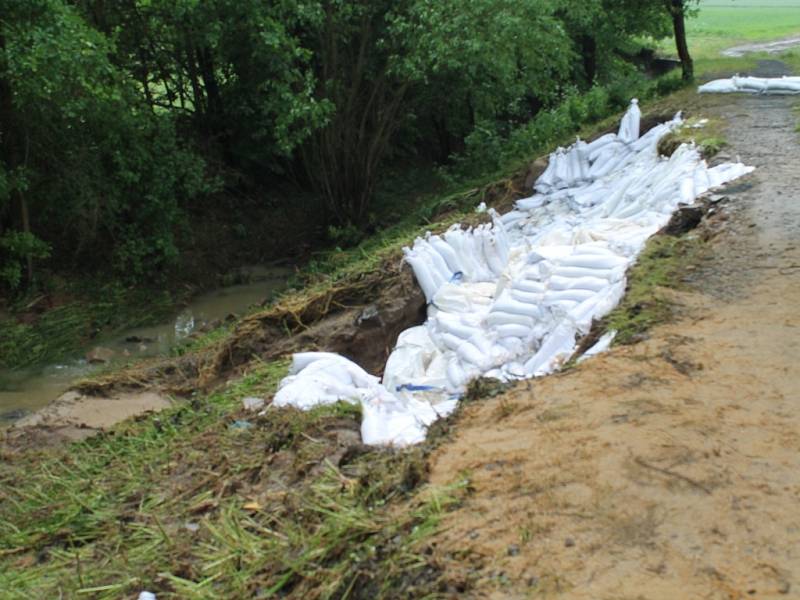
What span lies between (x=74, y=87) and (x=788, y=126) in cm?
804

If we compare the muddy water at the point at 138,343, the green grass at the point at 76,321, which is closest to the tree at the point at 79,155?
the green grass at the point at 76,321

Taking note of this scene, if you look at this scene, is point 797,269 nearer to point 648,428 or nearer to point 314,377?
point 648,428

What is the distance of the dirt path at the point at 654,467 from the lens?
325cm

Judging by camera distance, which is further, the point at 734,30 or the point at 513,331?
the point at 734,30

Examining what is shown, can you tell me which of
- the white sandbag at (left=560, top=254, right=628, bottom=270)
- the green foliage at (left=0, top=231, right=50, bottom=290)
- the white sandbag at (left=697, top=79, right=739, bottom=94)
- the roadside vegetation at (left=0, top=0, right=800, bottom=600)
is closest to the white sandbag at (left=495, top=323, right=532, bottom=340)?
the white sandbag at (left=560, top=254, right=628, bottom=270)

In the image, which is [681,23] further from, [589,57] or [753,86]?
[589,57]

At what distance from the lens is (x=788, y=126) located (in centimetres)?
987

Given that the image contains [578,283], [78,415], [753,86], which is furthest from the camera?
[753,86]

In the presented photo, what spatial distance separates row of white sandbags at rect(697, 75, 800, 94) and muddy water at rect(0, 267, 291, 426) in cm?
658

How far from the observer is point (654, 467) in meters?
3.83

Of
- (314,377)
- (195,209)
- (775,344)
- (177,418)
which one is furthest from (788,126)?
(195,209)

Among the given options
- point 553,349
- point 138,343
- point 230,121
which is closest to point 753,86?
point 553,349

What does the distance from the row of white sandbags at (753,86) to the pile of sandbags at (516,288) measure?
1821 mm

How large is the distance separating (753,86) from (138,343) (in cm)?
858
